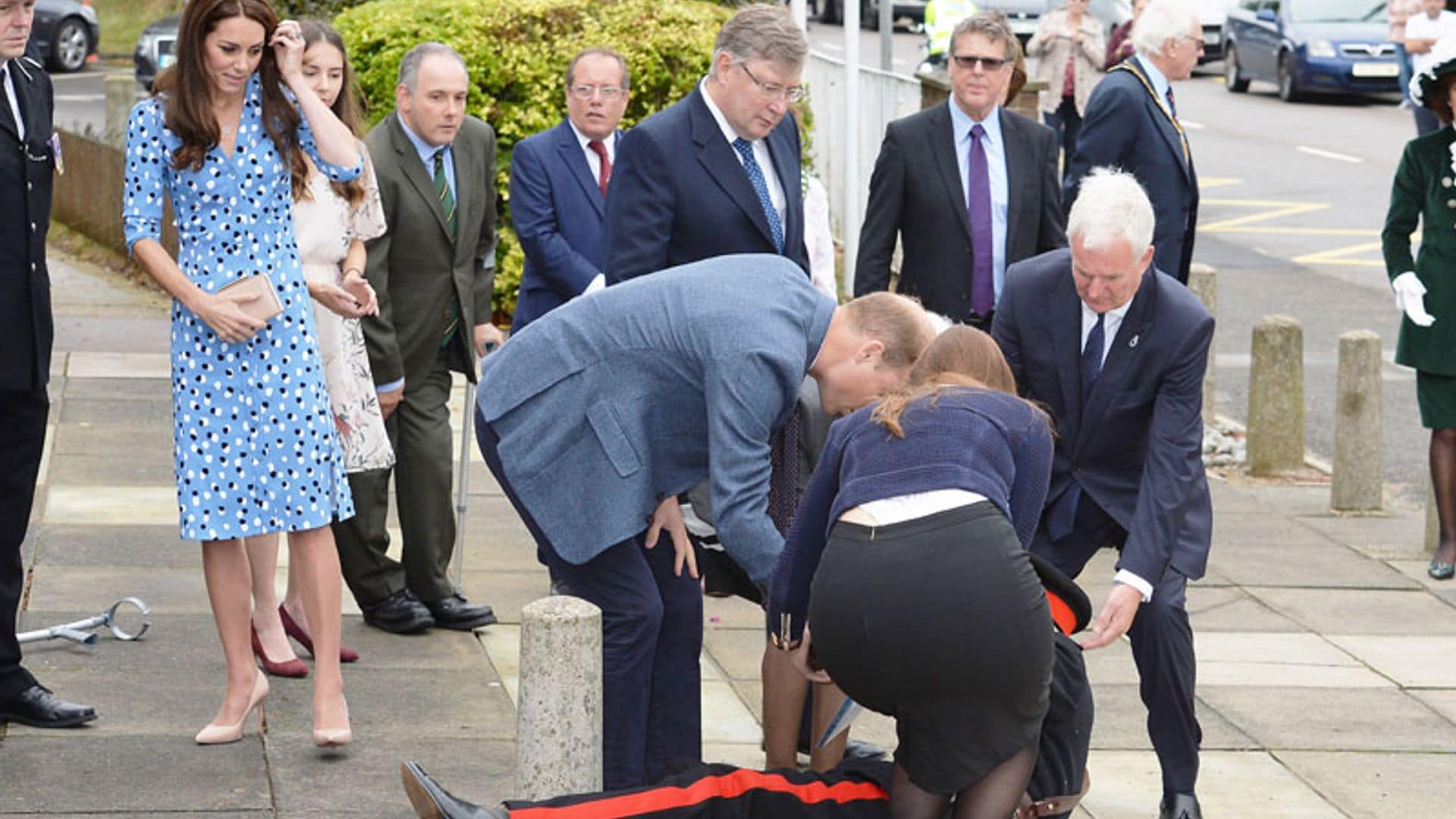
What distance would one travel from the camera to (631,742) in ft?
18.1

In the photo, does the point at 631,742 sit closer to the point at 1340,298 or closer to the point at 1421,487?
the point at 1421,487

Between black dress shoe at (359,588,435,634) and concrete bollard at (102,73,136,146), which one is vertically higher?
concrete bollard at (102,73,136,146)

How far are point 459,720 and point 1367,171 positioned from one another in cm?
1868

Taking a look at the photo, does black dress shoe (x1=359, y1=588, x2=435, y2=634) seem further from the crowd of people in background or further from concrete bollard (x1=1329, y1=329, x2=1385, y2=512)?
concrete bollard (x1=1329, y1=329, x2=1385, y2=512)

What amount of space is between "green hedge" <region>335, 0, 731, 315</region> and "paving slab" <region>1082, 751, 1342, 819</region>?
709 cm

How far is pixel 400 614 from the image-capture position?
740 cm

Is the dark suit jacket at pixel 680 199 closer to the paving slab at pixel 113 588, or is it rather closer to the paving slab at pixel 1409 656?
the paving slab at pixel 113 588

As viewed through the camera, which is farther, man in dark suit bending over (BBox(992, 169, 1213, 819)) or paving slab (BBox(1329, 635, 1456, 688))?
paving slab (BBox(1329, 635, 1456, 688))

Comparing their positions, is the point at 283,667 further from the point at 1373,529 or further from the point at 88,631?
the point at 1373,529

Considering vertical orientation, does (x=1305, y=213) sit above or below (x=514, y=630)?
below

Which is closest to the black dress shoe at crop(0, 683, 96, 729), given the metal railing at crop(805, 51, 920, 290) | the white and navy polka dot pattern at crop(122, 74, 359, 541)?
the white and navy polka dot pattern at crop(122, 74, 359, 541)

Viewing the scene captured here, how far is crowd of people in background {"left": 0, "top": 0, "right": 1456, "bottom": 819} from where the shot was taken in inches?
194

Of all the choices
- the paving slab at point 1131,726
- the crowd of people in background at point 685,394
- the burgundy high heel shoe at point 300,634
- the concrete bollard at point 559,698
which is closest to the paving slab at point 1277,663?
the paving slab at point 1131,726

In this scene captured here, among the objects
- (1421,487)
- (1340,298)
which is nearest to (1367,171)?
(1340,298)
